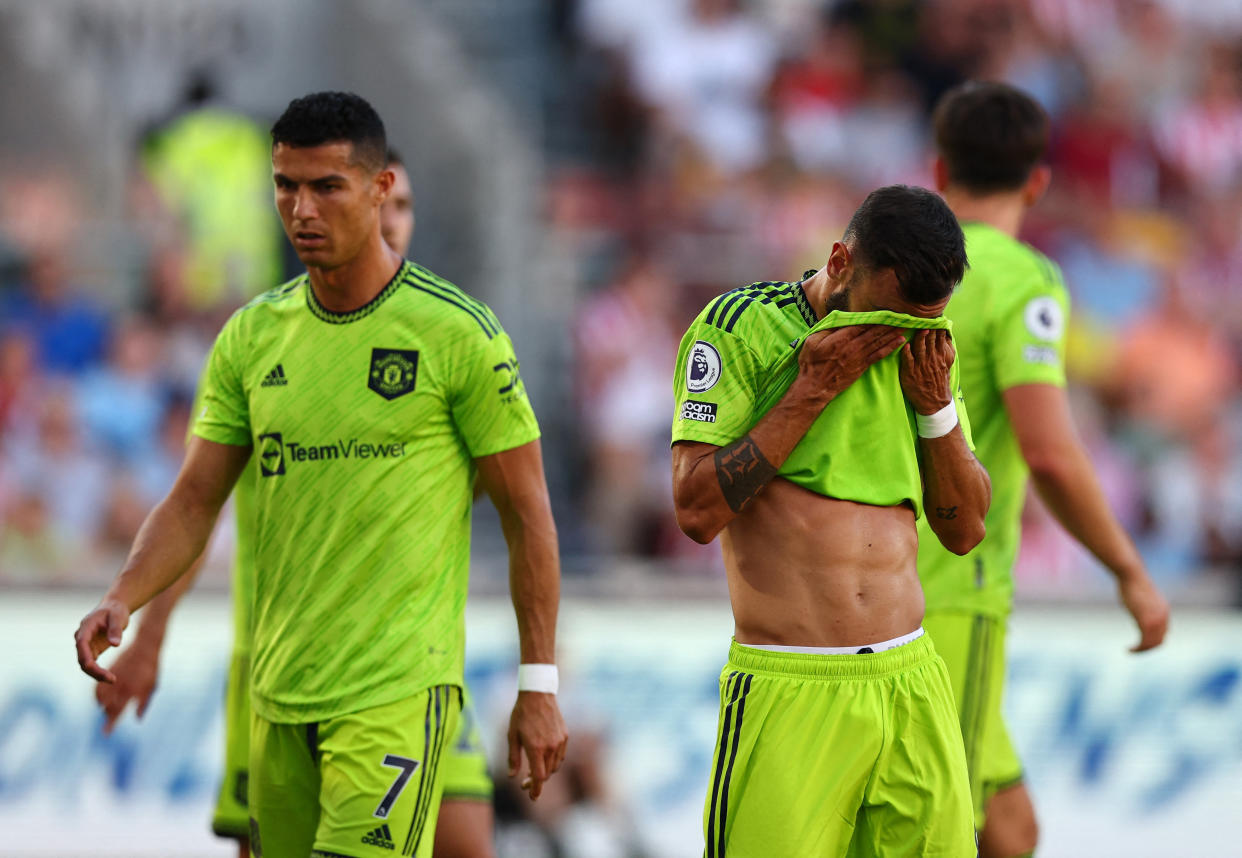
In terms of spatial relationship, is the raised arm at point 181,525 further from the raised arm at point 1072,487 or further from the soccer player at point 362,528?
the raised arm at point 1072,487

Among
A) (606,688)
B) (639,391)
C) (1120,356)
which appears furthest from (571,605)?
(1120,356)

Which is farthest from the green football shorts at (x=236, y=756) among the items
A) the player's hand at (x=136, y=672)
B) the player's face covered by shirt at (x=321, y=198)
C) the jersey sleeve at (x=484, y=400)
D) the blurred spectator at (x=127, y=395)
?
the blurred spectator at (x=127, y=395)

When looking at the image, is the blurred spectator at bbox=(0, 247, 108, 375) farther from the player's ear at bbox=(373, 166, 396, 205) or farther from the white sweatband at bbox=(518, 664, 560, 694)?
the white sweatband at bbox=(518, 664, 560, 694)

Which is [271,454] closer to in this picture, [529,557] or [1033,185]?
[529,557]

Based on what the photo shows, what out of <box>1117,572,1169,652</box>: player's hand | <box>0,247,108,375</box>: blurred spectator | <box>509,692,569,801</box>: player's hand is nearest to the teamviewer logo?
<box>509,692,569,801</box>: player's hand

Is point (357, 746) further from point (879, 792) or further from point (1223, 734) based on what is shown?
point (1223, 734)

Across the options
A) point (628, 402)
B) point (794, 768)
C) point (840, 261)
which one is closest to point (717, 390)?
point (840, 261)

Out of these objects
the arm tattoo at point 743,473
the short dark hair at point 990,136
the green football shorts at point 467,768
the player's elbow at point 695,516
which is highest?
the short dark hair at point 990,136

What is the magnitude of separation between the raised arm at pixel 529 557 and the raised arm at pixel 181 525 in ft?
2.44

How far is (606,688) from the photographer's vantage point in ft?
26.2

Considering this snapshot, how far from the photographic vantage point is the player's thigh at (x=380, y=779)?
421 cm

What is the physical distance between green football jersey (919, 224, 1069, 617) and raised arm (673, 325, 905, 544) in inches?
58.8

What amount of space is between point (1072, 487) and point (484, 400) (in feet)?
6.40

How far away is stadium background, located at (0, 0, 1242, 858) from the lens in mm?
7965
